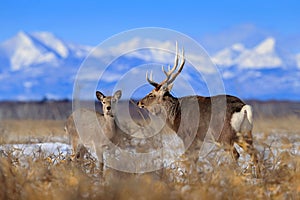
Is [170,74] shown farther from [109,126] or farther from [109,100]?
[109,126]

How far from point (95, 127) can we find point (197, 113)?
197 centimetres

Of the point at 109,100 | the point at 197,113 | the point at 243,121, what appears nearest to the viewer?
the point at 243,121

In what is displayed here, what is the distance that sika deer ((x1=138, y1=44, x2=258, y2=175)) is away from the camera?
9406 mm

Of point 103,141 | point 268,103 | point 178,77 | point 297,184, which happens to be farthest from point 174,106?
point 268,103

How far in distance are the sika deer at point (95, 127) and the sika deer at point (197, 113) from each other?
595 mm

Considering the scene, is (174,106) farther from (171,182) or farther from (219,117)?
(171,182)

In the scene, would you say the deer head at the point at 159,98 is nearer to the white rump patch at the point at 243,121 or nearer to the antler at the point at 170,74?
the antler at the point at 170,74

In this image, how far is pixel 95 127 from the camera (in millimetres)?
10758

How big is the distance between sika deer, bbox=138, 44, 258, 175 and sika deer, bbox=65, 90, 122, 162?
595 millimetres

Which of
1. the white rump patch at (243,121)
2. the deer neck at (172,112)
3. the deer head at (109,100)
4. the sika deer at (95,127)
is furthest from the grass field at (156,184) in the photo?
the deer head at (109,100)

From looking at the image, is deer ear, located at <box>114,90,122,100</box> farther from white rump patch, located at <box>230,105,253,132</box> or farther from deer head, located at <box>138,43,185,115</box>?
white rump patch, located at <box>230,105,253,132</box>

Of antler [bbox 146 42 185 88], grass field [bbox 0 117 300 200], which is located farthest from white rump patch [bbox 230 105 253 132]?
grass field [bbox 0 117 300 200]

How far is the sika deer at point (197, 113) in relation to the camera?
941 centimetres

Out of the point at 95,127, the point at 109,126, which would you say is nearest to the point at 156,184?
the point at 109,126
